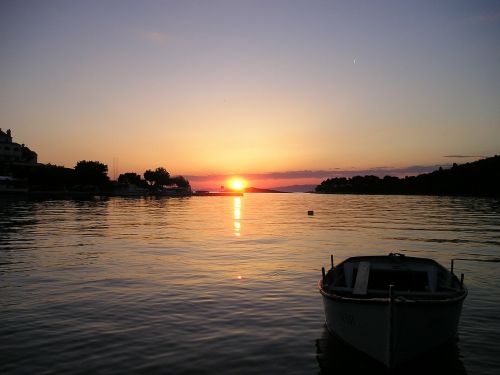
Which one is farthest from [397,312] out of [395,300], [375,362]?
[375,362]

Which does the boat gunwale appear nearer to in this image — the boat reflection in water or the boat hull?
the boat hull

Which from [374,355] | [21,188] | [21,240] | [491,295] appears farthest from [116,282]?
[21,188]

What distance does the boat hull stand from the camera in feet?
38.9

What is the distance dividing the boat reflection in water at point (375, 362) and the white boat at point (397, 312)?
0.39 metres

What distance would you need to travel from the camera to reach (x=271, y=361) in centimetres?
1338

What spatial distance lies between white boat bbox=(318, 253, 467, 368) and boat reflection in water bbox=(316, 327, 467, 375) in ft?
1.27

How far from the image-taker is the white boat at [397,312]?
11930 mm

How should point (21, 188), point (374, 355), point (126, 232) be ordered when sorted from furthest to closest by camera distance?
point (21, 188)
point (126, 232)
point (374, 355)

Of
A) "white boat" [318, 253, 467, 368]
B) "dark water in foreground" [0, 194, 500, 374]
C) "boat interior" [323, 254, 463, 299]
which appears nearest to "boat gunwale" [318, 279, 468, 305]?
"white boat" [318, 253, 467, 368]

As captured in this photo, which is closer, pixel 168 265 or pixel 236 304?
pixel 236 304

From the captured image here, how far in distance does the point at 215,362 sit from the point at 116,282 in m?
12.6

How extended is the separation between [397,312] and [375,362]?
6.94 ft

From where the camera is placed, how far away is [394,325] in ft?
38.7

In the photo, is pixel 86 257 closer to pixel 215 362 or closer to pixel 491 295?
pixel 215 362
